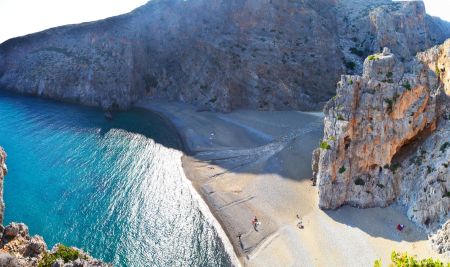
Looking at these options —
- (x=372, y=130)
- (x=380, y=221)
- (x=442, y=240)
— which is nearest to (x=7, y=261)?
(x=380, y=221)

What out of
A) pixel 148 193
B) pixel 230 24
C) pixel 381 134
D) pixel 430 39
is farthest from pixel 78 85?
pixel 430 39

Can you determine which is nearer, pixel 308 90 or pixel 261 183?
pixel 261 183

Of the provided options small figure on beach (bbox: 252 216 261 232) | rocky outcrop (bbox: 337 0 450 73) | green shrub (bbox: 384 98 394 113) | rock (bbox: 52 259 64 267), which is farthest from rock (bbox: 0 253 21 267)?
rocky outcrop (bbox: 337 0 450 73)

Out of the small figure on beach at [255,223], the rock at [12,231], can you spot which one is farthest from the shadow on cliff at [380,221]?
the rock at [12,231]

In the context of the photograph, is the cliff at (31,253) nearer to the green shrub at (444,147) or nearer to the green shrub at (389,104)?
the green shrub at (389,104)

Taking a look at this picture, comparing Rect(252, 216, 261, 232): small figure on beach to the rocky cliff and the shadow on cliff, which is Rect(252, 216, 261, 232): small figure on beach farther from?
the rocky cliff

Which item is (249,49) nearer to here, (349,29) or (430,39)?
(349,29)
